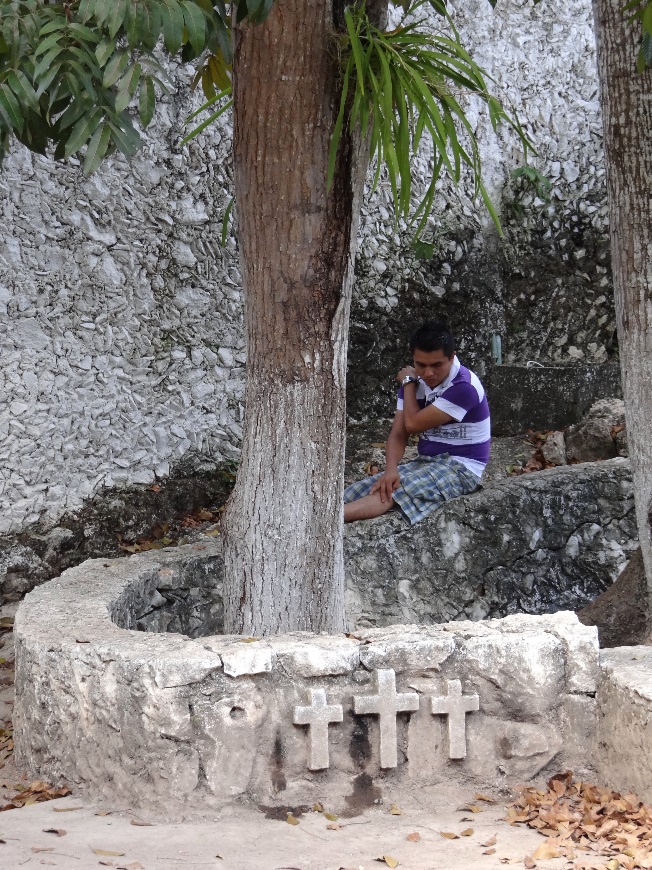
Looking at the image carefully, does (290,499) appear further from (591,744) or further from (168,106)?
(168,106)

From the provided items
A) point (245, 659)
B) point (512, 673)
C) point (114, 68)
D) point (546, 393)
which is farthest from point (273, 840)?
point (546, 393)

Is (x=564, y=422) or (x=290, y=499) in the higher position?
(x=564, y=422)

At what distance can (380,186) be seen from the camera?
20.0 ft

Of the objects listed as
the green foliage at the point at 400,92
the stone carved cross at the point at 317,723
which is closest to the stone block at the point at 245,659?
the stone carved cross at the point at 317,723

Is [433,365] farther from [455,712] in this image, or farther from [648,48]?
[455,712]

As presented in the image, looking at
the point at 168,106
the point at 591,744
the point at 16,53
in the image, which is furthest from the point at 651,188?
the point at 168,106

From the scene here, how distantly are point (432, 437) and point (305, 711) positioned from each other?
219 centimetres

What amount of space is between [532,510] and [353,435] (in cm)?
150

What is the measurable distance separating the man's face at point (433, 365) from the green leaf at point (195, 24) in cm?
216

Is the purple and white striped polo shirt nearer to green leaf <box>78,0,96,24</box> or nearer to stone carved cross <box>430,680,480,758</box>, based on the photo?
stone carved cross <box>430,680,480,758</box>

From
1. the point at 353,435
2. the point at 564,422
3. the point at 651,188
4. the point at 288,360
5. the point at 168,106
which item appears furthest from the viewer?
the point at 564,422

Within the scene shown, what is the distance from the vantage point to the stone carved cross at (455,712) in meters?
2.72

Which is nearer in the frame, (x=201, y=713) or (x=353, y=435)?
(x=201, y=713)

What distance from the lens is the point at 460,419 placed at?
4.48m
